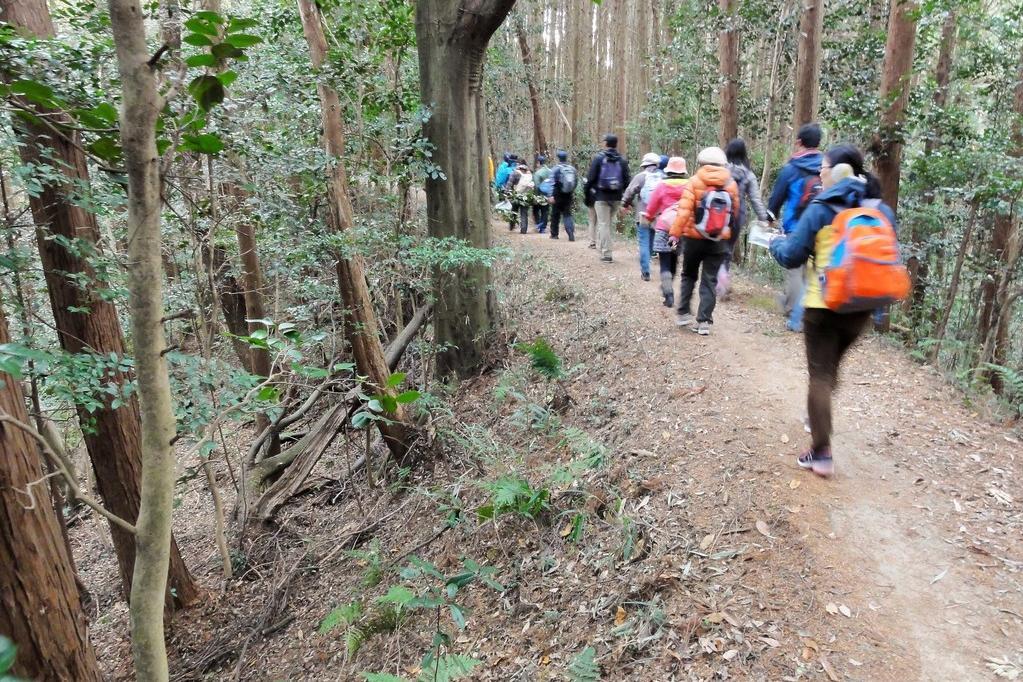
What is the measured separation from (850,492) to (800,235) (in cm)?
187

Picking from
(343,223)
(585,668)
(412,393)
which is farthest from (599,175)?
(412,393)

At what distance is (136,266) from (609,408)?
5482 millimetres

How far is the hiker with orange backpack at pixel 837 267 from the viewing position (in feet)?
12.3

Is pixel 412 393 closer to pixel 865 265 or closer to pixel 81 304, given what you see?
pixel 865 265

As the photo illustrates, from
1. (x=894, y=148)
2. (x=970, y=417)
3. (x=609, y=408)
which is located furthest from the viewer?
(x=894, y=148)

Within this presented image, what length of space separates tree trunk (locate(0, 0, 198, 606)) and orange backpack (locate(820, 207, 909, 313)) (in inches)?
193

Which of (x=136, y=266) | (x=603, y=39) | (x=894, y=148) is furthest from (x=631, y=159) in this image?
A: (x=136, y=266)

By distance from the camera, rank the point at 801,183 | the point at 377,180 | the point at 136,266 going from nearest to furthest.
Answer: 1. the point at 136,266
2. the point at 801,183
3. the point at 377,180

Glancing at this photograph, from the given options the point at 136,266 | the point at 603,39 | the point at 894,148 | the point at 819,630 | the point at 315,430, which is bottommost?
the point at 315,430

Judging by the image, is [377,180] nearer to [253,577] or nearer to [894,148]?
[253,577]

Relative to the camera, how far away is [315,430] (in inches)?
336

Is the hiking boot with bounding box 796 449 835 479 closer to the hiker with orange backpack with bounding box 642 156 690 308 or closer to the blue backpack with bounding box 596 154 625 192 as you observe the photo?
the hiker with orange backpack with bounding box 642 156 690 308

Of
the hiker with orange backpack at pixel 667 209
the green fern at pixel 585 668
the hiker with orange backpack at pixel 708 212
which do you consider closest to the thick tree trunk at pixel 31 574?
the green fern at pixel 585 668

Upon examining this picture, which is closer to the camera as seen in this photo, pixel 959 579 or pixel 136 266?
pixel 136 266
